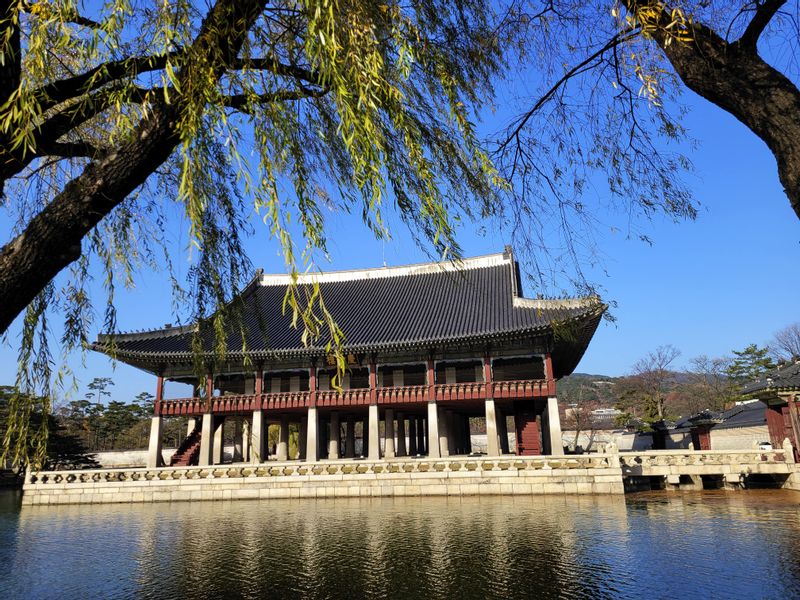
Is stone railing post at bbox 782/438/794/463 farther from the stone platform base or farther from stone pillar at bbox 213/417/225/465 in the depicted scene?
stone pillar at bbox 213/417/225/465

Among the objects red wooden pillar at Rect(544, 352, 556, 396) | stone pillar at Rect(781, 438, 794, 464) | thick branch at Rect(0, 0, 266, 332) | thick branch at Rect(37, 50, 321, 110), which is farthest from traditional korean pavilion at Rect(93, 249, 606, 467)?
thick branch at Rect(0, 0, 266, 332)

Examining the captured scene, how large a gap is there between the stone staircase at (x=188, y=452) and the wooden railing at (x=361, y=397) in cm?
163

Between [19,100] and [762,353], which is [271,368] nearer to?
[19,100]

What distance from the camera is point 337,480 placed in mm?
19125

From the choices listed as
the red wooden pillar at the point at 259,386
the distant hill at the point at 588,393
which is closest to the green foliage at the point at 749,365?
the distant hill at the point at 588,393

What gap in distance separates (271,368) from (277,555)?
1580 centimetres

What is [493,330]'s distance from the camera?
21.6 meters

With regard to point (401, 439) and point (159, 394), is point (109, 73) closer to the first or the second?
point (159, 394)

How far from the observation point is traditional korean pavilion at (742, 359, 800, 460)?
57.5ft

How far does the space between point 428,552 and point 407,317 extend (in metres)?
16.8

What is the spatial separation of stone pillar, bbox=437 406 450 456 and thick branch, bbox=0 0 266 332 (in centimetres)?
2149

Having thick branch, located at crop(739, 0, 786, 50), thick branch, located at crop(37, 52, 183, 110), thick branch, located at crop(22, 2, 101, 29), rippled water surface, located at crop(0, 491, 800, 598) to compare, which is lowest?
rippled water surface, located at crop(0, 491, 800, 598)

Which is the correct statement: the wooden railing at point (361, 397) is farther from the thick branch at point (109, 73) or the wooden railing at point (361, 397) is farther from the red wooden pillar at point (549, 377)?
the thick branch at point (109, 73)

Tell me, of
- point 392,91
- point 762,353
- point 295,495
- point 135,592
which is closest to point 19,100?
point 392,91
